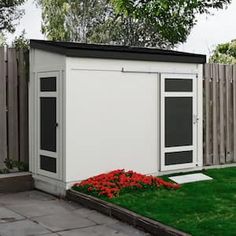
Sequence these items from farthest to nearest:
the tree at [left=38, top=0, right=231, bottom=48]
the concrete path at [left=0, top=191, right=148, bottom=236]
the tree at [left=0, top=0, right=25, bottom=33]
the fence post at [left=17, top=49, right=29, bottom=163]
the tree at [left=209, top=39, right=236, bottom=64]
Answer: the tree at [left=38, top=0, right=231, bottom=48] → the tree at [left=209, top=39, right=236, bottom=64] → the tree at [left=0, top=0, right=25, bottom=33] → the fence post at [left=17, top=49, right=29, bottom=163] → the concrete path at [left=0, top=191, right=148, bottom=236]

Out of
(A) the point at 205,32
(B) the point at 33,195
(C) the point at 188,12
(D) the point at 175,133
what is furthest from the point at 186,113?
(A) the point at 205,32

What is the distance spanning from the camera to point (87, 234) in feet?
21.3

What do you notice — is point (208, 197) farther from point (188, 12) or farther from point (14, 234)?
point (188, 12)

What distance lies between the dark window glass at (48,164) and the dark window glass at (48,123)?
16 cm

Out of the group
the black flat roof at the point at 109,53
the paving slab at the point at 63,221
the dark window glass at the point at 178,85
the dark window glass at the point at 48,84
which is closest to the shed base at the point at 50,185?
the paving slab at the point at 63,221

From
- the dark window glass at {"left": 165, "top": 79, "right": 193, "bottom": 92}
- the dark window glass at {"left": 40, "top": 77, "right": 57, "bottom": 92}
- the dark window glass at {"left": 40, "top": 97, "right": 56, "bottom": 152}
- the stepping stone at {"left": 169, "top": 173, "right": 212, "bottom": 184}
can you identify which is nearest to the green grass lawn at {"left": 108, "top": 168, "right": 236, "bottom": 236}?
the stepping stone at {"left": 169, "top": 173, "right": 212, "bottom": 184}

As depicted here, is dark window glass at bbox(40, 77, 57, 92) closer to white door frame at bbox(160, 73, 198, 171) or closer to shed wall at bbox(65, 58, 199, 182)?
shed wall at bbox(65, 58, 199, 182)

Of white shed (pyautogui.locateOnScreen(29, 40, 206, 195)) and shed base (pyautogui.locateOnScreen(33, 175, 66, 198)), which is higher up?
white shed (pyautogui.locateOnScreen(29, 40, 206, 195))

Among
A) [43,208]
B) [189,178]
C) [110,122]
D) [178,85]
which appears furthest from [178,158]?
[43,208]

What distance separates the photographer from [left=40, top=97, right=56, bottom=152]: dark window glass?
28.5 feet

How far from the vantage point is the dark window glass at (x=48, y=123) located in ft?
28.5

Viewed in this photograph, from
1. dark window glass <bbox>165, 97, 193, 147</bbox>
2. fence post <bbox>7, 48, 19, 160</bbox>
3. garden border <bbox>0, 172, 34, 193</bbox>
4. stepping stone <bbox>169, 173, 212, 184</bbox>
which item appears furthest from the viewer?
dark window glass <bbox>165, 97, 193, 147</bbox>

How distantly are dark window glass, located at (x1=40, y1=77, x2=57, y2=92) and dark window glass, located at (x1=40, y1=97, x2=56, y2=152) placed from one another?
148 mm

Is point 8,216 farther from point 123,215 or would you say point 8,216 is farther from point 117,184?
point 117,184
